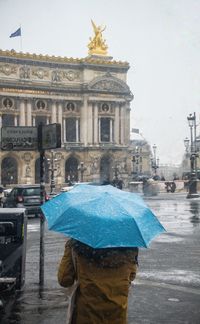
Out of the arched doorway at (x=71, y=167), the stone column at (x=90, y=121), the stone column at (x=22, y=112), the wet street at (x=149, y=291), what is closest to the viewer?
the wet street at (x=149, y=291)

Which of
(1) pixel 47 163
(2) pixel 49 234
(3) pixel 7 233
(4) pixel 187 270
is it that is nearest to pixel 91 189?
(3) pixel 7 233

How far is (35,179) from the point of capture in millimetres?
67250

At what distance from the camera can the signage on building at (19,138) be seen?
8.03 m

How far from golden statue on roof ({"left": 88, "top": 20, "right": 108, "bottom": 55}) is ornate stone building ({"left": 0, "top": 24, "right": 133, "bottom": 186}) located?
1210 millimetres

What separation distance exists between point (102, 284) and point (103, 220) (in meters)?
0.46

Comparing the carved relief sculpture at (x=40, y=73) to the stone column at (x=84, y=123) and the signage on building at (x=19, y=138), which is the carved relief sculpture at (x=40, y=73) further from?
the signage on building at (x=19, y=138)

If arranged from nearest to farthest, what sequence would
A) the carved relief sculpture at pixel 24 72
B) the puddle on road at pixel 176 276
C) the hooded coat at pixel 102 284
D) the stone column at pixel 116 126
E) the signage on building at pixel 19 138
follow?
1. the hooded coat at pixel 102 284
2. the signage on building at pixel 19 138
3. the puddle on road at pixel 176 276
4. the carved relief sculpture at pixel 24 72
5. the stone column at pixel 116 126

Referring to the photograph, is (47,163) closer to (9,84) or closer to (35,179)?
(35,179)

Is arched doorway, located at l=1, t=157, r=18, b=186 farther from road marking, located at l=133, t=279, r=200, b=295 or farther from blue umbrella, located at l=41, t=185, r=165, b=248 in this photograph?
blue umbrella, located at l=41, t=185, r=165, b=248

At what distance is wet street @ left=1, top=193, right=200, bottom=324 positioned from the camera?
6.23 metres

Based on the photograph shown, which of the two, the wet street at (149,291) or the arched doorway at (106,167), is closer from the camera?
the wet street at (149,291)

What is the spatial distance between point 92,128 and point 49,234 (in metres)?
55.0

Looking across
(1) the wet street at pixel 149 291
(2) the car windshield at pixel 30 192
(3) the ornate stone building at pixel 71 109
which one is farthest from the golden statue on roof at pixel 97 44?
(1) the wet street at pixel 149 291

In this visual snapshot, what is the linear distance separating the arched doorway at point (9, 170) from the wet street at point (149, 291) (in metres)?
53.6
